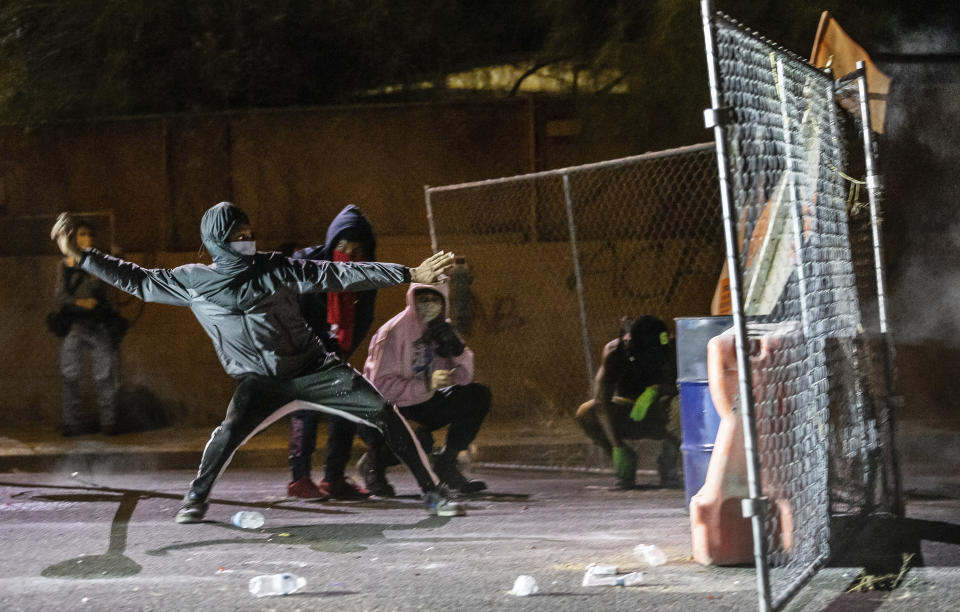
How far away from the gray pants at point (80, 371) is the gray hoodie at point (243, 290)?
4183mm

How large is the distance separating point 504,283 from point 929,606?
705 centimetres

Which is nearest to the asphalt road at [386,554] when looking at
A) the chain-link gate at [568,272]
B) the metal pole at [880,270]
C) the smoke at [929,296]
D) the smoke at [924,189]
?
the metal pole at [880,270]

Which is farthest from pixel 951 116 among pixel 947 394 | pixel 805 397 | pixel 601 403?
pixel 805 397

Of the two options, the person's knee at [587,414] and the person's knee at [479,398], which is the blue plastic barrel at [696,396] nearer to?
the person's knee at [587,414]

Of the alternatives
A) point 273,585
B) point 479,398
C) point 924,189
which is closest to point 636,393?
point 479,398

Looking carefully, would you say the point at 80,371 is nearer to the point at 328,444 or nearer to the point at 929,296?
the point at 328,444

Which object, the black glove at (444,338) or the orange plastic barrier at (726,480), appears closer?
the orange plastic barrier at (726,480)

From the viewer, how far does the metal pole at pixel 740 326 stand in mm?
4172

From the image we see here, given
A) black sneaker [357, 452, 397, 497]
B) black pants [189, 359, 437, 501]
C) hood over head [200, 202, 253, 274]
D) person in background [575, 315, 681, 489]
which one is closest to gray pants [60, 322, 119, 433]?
black sneaker [357, 452, 397, 497]

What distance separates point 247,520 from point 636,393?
2.68 meters

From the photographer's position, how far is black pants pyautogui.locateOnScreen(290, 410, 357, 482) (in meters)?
7.29

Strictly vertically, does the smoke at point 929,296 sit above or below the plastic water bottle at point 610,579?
above

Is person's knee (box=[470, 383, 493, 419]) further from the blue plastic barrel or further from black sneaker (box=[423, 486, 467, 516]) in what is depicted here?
the blue plastic barrel

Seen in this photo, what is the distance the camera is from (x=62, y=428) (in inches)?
419
